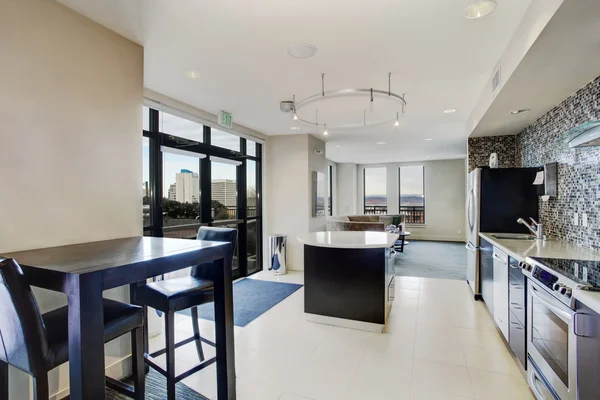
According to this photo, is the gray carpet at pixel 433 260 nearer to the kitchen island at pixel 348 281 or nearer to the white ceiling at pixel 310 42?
the kitchen island at pixel 348 281

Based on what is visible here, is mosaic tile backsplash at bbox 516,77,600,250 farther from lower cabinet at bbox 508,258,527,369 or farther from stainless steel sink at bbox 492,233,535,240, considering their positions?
lower cabinet at bbox 508,258,527,369

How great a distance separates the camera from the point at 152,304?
1.96m

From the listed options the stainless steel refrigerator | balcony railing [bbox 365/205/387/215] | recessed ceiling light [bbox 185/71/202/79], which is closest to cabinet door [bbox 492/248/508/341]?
the stainless steel refrigerator

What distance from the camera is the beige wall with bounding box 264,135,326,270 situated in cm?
583

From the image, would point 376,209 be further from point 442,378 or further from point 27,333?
point 27,333

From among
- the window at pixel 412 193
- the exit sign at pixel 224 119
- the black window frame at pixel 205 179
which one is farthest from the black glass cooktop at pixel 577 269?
the window at pixel 412 193

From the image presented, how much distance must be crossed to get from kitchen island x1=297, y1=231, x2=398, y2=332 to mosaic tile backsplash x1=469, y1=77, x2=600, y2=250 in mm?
1636

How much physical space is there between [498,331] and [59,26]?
4558 millimetres

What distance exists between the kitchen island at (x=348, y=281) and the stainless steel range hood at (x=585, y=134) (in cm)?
165

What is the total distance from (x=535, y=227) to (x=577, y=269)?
6.75ft

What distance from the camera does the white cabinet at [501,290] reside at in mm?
2744

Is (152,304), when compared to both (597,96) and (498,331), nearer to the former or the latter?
(498,331)

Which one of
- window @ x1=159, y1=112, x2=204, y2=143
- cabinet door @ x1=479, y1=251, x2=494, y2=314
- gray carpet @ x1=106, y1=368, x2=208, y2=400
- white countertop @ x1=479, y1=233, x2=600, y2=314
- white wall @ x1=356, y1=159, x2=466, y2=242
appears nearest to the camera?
gray carpet @ x1=106, y1=368, x2=208, y2=400

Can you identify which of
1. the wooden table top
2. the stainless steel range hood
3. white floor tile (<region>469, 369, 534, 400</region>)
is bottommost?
white floor tile (<region>469, 369, 534, 400</region>)
